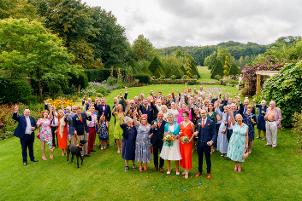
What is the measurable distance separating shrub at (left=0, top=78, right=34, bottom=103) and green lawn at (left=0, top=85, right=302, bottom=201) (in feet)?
28.8

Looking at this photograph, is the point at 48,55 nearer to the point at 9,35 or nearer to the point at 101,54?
the point at 9,35

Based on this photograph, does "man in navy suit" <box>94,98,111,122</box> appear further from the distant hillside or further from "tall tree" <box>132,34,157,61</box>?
the distant hillside

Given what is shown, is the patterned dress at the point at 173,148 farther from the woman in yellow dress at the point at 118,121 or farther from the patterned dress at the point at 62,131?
the patterned dress at the point at 62,131

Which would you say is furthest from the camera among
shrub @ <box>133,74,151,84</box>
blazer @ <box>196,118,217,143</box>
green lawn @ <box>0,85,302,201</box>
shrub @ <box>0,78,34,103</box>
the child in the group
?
shrub @ <box>133,74,151,84</box>

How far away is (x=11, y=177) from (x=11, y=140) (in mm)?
5320

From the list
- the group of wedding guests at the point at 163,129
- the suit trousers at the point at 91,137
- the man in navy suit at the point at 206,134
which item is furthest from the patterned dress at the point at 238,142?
the suit trousers at the point at 91,137

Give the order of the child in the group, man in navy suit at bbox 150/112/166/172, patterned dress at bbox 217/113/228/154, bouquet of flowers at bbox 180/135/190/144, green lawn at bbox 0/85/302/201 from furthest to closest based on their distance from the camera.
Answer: the child in the group → patterned dress at bbox 217/113/228/154 → man in navy suit at bbox 150/112/166/172 → bouquet of flowers at bbox 180/135/190/144 → green lawn at bbox 0/85/302/201

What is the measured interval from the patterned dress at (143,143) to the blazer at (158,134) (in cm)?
16

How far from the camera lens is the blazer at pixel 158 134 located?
9680 millimetres

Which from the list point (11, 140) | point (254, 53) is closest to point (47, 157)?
point (11, 140)

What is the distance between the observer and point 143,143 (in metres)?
9.77

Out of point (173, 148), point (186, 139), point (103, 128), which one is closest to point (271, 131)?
point (186, 139)

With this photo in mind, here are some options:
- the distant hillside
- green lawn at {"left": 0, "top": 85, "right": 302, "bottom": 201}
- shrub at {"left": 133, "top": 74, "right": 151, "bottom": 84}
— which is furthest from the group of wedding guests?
the distant hillside

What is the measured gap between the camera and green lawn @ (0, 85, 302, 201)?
8.57 metres
